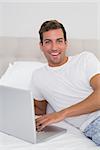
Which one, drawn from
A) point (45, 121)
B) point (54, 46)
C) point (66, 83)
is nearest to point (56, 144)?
point (45, 121)

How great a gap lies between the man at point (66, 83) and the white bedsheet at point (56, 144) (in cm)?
10

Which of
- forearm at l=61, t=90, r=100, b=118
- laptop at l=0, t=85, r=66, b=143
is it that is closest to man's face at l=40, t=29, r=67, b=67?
forearm at l=61, t=90, r=100, b=118

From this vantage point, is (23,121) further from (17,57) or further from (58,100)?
(17,57)

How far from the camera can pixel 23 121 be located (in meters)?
1.24

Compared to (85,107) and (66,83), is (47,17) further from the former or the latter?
(85,107)

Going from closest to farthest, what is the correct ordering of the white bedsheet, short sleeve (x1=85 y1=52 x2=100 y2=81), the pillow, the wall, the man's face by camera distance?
the white bedsheet
short sleeve (x1=85 y1=52 x2=100 y2=81)
the man's face
the pillow
the wall

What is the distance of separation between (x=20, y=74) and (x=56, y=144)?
941 mm

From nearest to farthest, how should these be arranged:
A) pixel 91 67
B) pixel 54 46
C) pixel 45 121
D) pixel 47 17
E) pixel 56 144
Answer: pixel 56 144 < pixel 45 121 < pixel 91 67 < pixel 54 46 < pixel 47 17

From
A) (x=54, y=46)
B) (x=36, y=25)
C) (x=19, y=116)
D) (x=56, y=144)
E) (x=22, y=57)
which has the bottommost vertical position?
(x=56, y=144)

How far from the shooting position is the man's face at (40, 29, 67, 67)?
164 cm

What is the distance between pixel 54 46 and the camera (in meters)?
1.65

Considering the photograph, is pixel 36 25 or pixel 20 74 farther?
pixel 36 25

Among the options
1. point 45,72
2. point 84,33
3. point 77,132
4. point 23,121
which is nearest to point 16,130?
point 23,121

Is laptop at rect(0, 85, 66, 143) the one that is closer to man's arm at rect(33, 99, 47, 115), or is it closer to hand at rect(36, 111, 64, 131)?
hand at rect(36, 111, 64, 131)
